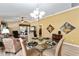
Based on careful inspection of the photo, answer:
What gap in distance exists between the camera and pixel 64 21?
1854 millimetres

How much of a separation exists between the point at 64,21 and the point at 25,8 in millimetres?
605

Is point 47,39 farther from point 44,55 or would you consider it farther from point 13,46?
point 13,46

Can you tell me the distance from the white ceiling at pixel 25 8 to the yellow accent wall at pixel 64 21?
0.09m

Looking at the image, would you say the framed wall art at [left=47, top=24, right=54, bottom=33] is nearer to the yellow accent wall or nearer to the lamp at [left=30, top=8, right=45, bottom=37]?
the yellow accent wall

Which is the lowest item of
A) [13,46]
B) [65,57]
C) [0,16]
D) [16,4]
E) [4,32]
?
[65,57]

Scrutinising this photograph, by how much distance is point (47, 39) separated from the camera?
188 cm

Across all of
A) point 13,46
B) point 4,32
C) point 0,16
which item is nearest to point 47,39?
point 13,46

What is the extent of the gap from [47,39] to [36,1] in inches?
23.1

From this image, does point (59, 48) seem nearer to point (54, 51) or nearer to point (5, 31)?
point (54, 51)

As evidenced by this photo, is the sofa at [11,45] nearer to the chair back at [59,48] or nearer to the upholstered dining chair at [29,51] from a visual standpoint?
the upholstered dining chair at [29,51]

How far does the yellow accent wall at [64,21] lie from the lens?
1.81 m

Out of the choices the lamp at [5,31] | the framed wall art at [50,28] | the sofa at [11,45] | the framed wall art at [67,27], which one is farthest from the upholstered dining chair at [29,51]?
the framed wall art at [67,27]

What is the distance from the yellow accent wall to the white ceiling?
0.29ft

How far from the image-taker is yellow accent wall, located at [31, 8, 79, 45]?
181cm
